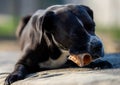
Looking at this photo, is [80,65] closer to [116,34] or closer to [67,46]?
[67,46]

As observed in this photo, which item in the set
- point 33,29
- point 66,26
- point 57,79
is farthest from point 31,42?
point 57,79

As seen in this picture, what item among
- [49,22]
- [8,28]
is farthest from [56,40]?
[8,28]

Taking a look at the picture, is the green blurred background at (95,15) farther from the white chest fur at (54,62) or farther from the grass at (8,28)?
the white chest fur at (54,62)

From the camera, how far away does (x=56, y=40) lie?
15.3ft

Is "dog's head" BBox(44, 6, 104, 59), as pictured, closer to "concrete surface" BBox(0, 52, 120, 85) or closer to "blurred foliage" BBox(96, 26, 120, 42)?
"concrete surface" BBox(0, 52, 120, 85)

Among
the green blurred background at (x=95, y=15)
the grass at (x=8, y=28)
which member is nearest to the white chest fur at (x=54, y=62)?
the green blurred background at (x=95, y=15)

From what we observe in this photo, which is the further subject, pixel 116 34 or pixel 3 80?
pixel 116 34

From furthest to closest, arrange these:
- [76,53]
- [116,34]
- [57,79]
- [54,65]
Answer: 1. [116,34]
2. [54,65]
3. [76,53]
4. [57,79]

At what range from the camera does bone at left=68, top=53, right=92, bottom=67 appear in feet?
14.4

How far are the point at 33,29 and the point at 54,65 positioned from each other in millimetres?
357

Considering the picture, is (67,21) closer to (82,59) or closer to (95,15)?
(82,59)

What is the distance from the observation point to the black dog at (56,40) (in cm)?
441

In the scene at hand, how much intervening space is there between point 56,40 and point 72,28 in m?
0.21

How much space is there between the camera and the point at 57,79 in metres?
4.15
